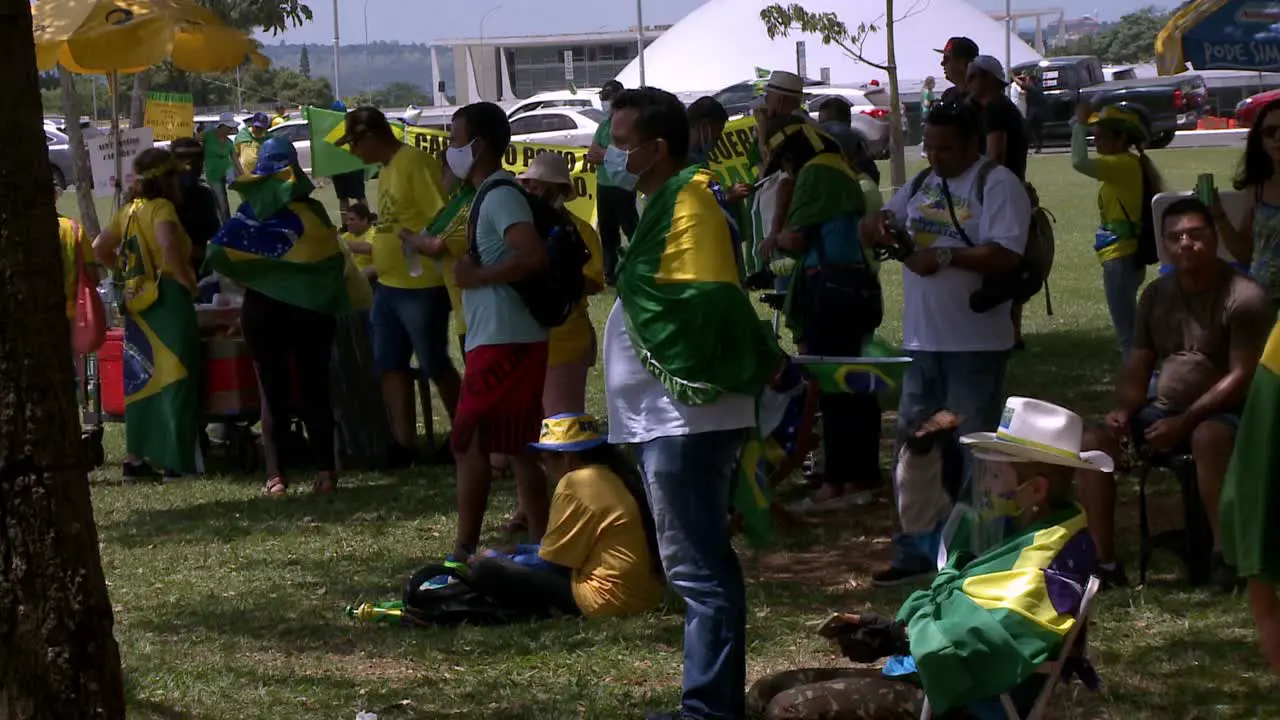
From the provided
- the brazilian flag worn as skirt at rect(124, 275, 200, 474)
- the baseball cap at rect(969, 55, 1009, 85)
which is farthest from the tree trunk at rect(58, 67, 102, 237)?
the baseball cap at rect(969, 55, 1009, 85)

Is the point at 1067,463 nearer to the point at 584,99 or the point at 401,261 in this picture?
the point at 401,261

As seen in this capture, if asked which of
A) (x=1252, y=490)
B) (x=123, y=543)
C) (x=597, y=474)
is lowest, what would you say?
(x=123, y=543)

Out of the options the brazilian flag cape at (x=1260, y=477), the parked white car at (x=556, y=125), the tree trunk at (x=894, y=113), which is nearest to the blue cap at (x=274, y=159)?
the brazilian flag cape at (x=1260, y=477)

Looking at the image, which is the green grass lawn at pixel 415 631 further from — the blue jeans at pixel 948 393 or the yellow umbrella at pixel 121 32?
the yellow umbrella at pixel 121 32

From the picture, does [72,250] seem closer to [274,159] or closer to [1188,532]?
[274,159]

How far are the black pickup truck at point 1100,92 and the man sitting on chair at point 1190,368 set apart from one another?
30.0m

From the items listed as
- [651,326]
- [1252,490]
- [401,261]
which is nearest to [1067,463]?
[651,326]

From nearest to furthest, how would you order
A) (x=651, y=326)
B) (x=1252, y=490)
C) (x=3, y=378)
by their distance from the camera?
(x=1252, y=490)
(x=3, y=378)
(x=651, y=326)

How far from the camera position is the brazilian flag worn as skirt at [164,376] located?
1016cm

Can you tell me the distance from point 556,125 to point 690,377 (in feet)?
108

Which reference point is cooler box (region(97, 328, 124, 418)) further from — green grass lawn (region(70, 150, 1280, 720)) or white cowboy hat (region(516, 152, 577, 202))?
white cowboy hat (region(516, 152, 577, 202))

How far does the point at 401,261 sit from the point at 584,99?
1333 inches

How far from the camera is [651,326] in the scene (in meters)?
5.04

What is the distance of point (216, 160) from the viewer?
65.4 feet
